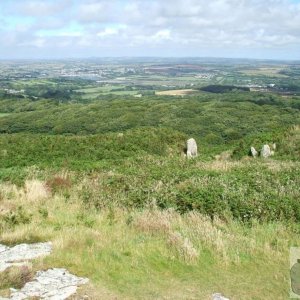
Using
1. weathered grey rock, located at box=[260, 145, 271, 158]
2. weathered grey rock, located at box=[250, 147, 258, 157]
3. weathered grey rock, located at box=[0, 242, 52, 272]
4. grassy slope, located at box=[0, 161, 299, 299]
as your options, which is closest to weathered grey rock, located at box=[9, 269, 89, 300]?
grassy slope, located at box=[0, 161, 299, 299]

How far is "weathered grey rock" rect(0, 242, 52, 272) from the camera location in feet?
21.5

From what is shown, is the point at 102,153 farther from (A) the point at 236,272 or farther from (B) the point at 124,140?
(A) the point at 236,272

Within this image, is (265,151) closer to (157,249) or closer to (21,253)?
(157,249)

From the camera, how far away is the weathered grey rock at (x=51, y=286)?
552 centimetres

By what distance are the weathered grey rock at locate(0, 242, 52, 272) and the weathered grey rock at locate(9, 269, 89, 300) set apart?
0.57m

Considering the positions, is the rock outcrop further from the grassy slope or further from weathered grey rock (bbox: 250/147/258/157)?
weathered grey rock (bbox: 250/147/258/157)

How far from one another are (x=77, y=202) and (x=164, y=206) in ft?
7.49

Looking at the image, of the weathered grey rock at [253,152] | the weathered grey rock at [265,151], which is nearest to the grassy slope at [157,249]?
the weathered grey rock at [265,151]

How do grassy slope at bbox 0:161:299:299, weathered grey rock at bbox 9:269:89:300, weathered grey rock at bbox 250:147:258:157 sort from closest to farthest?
weathered grey rock at bbox 9:269:89:300
grassy slope at bbox 0:161:299:299
weathered grey rock at bbox 250:147:258:157

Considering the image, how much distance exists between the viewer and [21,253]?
22.9 feet

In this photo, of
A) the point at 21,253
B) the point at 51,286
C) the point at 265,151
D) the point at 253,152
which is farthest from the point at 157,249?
the point at 253,152

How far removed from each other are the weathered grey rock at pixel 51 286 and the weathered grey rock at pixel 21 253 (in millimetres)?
569

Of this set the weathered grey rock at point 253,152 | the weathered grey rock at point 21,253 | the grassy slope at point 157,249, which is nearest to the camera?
the grassy slope at point 157,249

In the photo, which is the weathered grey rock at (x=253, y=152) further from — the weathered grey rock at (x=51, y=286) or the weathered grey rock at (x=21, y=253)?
→ the weathered grey rock at (x=51, y=286)
